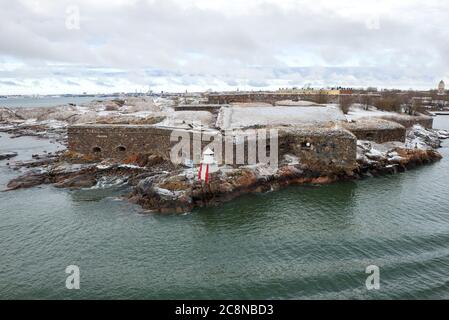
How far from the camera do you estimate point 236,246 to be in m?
14.9

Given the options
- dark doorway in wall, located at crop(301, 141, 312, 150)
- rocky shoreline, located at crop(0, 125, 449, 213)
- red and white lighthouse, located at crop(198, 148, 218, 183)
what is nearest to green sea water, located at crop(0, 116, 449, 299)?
rocky shoreline, located at crop(0, 125, 449, 213)

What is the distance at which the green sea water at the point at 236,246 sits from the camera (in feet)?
39.7

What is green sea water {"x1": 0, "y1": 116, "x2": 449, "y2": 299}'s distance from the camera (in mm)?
12094

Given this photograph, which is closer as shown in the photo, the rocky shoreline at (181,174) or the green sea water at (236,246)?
the green sea water at (236,246)

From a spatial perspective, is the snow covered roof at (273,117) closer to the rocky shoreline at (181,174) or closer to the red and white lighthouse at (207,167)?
the rocky shoreline at (181,174)

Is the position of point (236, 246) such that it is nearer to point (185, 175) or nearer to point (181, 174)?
point (185, 175)

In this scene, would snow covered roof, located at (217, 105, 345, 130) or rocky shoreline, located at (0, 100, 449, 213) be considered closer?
rocky shoreline, located at (0, 100, 449, 213)

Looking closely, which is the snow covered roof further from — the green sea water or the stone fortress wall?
the green sea water

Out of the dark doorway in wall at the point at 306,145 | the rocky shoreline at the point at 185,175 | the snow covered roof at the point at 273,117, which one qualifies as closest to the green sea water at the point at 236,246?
the rocky shoreline at the point at 185,175

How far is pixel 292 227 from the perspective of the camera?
16.6 meters
